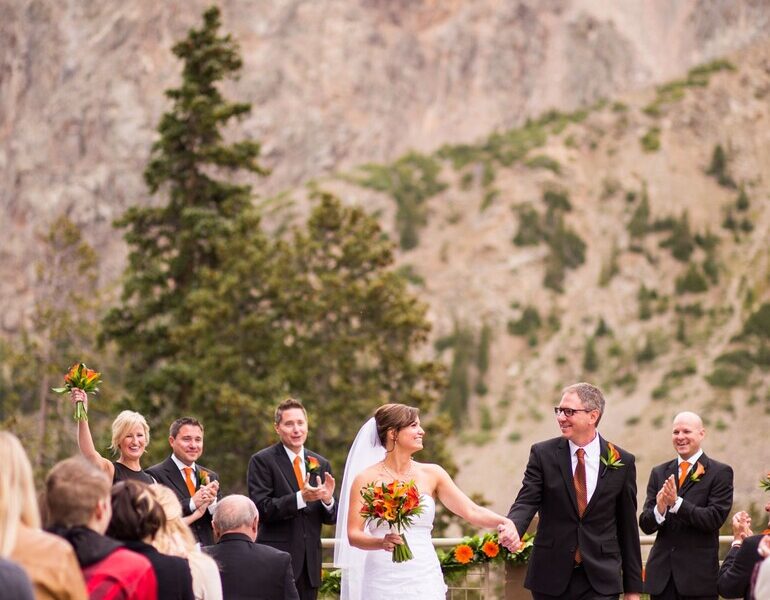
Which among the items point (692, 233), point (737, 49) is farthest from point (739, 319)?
point (737, 49)

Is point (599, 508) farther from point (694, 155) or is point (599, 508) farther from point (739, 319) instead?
point (694, 155)

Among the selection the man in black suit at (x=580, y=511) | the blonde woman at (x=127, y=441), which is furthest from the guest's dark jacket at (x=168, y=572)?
the blonde woman at (x=127, y=441)

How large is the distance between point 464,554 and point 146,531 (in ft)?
19.7

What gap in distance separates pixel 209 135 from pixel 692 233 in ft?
125

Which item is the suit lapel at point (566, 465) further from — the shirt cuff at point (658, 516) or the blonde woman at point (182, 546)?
the blonde woman at point (182, 546)

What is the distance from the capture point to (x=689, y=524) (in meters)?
9.13

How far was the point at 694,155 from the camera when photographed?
70938 millimetres

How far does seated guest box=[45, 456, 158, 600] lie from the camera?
5.08 m

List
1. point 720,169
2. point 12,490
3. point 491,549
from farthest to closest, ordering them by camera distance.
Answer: point 720,169, point 491,549, point 12,490

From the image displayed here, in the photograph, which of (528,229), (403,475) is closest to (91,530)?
(403,475)

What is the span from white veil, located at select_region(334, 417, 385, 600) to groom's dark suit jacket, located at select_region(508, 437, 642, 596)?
1.02 meters

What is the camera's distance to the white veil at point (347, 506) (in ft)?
26.6

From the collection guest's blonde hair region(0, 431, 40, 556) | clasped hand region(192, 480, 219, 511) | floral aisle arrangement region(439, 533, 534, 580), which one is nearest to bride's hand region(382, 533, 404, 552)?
clasped hand region(192, 480, 219, 511)

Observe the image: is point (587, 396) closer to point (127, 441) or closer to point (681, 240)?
point (127, 441)
